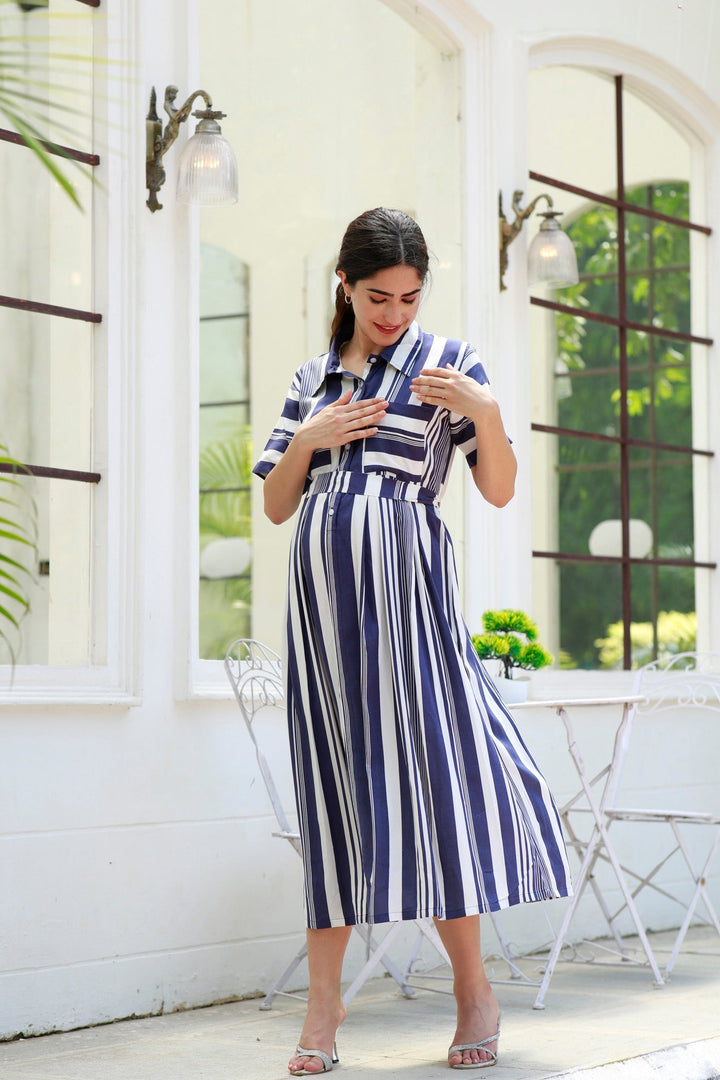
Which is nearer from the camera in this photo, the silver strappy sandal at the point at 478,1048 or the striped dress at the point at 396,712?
the striped dress at the point at 396,712

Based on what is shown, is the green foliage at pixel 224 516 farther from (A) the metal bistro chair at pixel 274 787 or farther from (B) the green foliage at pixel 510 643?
(B) the green foliage at pixel 510 643

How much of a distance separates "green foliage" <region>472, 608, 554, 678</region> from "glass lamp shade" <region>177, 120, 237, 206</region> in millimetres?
1300

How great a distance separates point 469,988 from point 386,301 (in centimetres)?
130

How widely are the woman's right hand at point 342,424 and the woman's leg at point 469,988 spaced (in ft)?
2.97

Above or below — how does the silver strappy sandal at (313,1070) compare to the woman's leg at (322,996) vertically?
below

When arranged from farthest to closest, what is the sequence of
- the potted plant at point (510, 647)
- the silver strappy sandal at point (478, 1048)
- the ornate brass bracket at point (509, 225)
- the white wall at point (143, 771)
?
the ornate brass bracket at point (509, 225), the potted plant at point (510, 647), the white wall at point (143, 771), the silver strappy sandal at point (478, 1048)

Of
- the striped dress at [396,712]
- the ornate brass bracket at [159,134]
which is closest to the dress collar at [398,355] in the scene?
the striped dress at [396,712]

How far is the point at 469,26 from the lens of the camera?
466 centimetres

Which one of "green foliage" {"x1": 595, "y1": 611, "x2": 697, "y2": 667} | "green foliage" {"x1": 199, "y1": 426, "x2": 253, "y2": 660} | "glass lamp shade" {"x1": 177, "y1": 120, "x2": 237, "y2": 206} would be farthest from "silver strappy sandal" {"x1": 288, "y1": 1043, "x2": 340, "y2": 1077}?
"green foliage" {"x1": 199, "y1": 426, "x2": 253, "y2": 660}

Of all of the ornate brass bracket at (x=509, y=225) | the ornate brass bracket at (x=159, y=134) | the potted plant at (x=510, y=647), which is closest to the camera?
the ornate brass bracket at (x=159, y=134)

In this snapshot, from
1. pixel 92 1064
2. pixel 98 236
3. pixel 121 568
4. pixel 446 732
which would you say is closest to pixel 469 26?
pixel 98 236

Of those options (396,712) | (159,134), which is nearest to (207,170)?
(159,134)

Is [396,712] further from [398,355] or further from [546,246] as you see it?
[546,246]

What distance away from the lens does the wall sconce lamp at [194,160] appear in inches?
141
